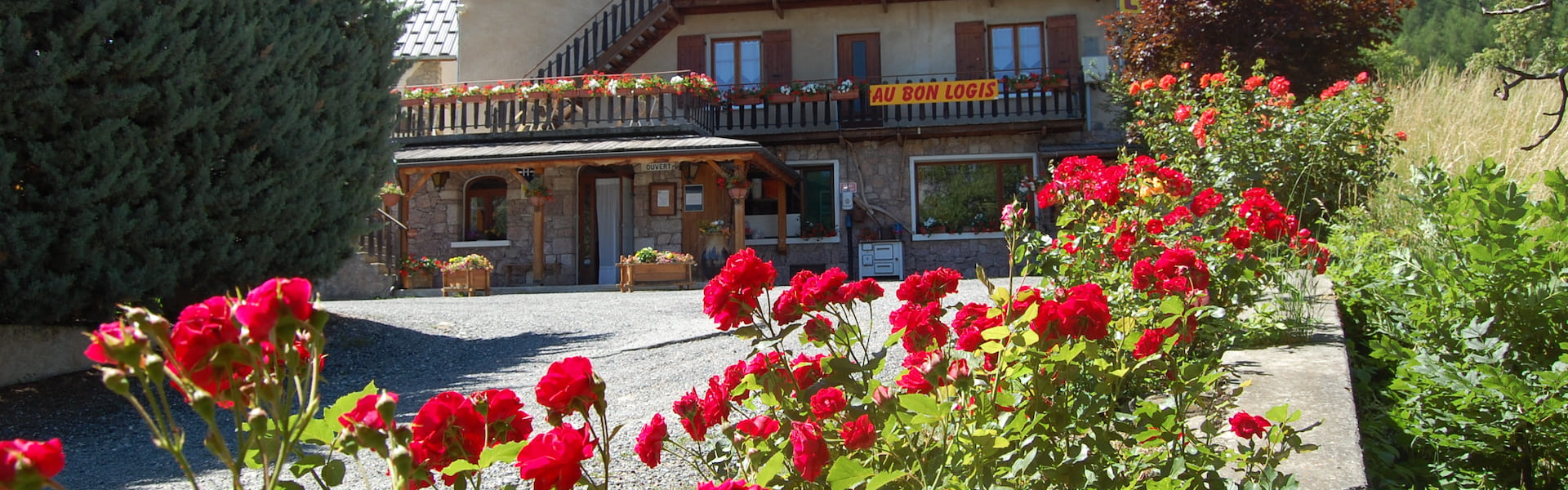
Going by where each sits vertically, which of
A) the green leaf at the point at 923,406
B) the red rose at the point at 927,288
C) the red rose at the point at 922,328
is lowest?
the green leaf at the point at 923,406

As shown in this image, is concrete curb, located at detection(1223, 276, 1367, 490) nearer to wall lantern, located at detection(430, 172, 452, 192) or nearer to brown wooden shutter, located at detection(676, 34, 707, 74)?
wall lantern, located at detection(430, 172, 452, 192)

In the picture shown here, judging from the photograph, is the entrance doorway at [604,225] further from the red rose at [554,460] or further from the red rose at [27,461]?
the red rose at [27,461]

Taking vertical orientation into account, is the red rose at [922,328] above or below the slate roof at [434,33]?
below

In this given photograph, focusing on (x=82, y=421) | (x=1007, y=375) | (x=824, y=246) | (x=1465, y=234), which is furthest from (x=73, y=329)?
(x=824, y=246)

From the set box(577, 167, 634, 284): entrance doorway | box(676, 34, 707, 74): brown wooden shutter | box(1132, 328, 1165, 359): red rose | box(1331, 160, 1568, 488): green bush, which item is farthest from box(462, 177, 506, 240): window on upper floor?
box(1132, 328, 1165, 359): red rose

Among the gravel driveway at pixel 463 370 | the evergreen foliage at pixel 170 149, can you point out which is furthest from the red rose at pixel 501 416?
the evergreen foliage at pixel 170 149

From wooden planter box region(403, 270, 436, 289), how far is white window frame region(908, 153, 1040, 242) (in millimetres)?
6587

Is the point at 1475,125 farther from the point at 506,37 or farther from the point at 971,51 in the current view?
the point at 506,37

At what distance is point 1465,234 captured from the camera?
3404 mm

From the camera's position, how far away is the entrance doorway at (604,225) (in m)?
16.2

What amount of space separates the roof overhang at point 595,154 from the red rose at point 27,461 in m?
12.6

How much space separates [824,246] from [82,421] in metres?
11.6

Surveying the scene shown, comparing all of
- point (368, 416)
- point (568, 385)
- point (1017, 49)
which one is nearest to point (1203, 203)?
point (568, 385)

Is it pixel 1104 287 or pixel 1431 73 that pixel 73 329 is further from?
pixel 1431 73
